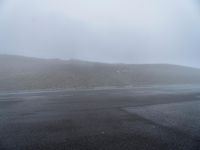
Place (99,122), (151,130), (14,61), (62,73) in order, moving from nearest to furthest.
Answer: (151,130) → (99,122) → (62,73) → (14,61)

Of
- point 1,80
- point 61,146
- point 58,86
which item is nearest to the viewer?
point 61,146

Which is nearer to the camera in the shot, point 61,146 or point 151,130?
point 61,146

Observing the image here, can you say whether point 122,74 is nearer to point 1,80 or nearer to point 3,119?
point 1,80

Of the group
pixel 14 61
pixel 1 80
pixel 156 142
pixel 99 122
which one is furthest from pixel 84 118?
pixel 14 61

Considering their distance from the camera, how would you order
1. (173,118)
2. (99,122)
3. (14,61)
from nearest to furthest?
(99,122)
(173,118)
(14,61)

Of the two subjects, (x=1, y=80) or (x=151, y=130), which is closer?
(x=151, y=130)

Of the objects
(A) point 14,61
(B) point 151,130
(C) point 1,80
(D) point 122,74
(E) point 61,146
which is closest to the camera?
(E) point 61,146

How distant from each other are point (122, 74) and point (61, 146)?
32914 millimetres

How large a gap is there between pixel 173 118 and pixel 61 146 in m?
5.66

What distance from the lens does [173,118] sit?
10.8 meters

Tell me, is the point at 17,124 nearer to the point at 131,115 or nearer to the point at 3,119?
the point at 3,119

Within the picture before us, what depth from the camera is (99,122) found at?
9938 mm

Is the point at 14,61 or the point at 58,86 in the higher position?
the point at 14,61

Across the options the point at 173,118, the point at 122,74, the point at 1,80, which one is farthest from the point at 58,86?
the point at 173,118
